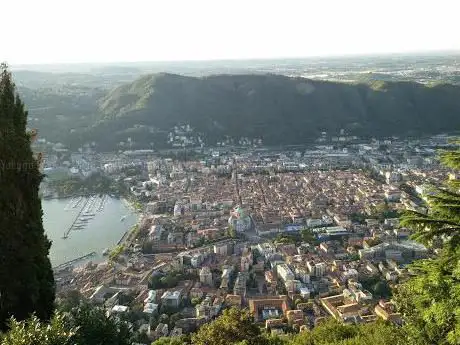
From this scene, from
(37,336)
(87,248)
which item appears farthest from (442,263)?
(87,248)

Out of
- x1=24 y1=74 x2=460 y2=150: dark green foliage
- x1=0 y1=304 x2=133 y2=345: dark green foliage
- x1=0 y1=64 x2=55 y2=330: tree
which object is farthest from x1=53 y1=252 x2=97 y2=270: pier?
x1=24 y1=74 x2=460 y2=150: dark green foliage

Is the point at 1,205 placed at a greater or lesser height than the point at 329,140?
greater

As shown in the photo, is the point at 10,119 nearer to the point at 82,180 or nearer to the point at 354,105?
the point at 82,180

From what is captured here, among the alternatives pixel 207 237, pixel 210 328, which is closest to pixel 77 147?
pixel 207 237

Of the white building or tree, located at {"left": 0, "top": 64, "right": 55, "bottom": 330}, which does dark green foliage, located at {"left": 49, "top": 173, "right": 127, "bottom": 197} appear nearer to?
the white building

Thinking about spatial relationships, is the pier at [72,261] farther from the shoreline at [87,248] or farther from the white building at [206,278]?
the white building at [206,278]
